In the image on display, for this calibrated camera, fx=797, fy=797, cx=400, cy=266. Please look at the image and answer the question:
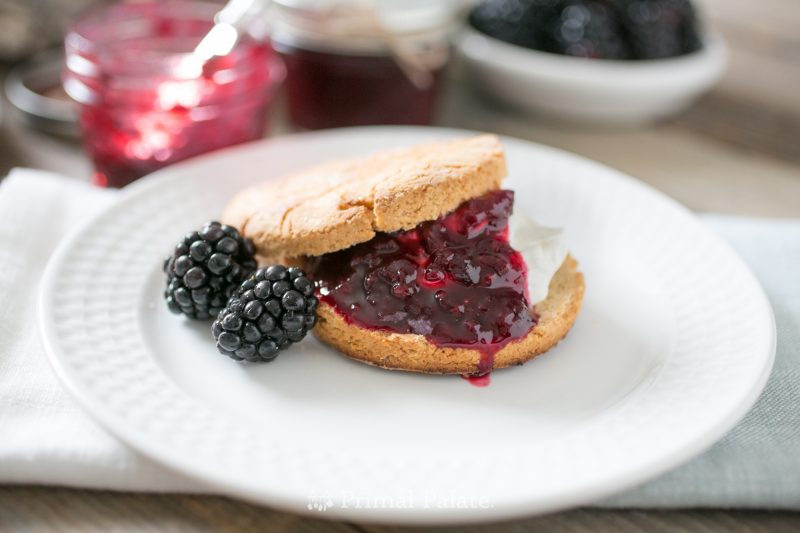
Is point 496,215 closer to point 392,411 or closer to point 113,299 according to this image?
point 392,411

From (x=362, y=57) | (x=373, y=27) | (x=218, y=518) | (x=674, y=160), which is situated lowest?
(x=674, y=160)

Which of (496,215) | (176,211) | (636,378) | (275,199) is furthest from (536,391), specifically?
(176,211)

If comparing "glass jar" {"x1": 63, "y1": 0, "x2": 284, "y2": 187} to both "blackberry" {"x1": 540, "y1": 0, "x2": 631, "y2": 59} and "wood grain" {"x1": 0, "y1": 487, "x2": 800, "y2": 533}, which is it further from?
"wood grain" {"x1": 0, "y1": 487, "x2": 800, "y2": 533}

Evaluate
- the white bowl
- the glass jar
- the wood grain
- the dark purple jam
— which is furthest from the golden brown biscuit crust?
the white bowl

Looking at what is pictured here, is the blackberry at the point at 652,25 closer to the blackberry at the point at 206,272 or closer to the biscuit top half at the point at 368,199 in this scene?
the biscuit top half at the point at 368,199

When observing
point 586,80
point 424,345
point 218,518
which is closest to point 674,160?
point 586,80

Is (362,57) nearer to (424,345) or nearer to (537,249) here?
(537,249)
